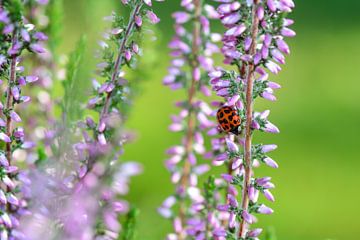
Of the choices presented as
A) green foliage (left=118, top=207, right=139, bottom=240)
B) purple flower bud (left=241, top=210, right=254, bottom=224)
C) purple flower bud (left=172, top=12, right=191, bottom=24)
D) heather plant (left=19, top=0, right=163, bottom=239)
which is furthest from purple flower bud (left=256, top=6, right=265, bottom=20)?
purple flower bud (left=172, top=12, right=191, bottom=24)

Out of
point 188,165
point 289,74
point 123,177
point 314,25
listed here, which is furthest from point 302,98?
point 123,177

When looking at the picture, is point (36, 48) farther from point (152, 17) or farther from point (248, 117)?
point (248, 117)

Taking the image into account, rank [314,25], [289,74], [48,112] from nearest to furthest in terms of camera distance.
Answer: [48,112] → [289,74] → [314,25]

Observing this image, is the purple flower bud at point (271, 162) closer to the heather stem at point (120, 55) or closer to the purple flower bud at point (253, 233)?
the purple flower bud at point (253, 233)

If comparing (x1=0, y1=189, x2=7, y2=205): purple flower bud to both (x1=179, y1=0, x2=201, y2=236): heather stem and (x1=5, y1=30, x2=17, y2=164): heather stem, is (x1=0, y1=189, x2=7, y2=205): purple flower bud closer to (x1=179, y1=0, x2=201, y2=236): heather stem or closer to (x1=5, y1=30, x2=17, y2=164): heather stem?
(x1=5, y1=30, x2=17, y2=164): heather stem

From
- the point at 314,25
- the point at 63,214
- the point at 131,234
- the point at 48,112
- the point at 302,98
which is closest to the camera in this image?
the point at 63,214

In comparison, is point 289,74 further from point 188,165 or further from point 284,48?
point 284,48

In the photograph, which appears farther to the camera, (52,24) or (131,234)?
(52,24)
